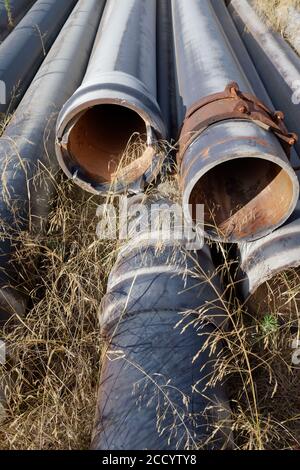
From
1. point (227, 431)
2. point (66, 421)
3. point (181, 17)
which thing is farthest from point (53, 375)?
point (181, 17)

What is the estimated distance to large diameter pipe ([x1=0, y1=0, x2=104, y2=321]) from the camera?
5.73 ft

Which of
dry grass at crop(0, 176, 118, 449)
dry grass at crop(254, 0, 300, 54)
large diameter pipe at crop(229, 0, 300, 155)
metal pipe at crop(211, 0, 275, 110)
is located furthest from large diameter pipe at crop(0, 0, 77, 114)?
dry grass at crop(254, 0, 300, 54)

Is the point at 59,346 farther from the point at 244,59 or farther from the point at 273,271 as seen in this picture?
the point at 244,59

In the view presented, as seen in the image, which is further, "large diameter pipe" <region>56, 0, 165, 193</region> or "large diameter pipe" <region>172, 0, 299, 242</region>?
"large diameter pipe" <region>56, 0, 165, 193</region>

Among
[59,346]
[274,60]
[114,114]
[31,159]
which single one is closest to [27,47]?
[114,114]

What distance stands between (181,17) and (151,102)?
1.38 metres

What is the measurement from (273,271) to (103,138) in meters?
1.11

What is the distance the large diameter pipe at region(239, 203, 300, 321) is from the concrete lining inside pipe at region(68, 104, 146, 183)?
26.5 inches

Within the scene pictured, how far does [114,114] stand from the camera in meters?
2.53

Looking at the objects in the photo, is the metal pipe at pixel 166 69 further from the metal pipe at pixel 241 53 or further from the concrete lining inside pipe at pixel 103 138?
the metal pipe at pixel 241 53

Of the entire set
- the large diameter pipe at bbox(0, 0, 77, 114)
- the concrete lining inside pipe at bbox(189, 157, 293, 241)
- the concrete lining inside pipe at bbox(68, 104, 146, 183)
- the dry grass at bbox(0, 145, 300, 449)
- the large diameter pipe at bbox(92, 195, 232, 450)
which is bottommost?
the dry grass at bbox(0, 145, 300, 449)

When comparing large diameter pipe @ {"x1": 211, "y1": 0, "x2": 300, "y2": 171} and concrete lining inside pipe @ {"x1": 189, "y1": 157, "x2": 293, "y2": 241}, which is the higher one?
large diameter pipe @ {"x1": 211, "y1": 0, "x2": 300, "y2": 171}

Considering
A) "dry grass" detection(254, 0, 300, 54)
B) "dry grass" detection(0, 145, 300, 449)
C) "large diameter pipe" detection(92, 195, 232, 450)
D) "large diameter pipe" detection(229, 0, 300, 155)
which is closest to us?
"large diameter pipe" detection(92, 195, 232, 450)

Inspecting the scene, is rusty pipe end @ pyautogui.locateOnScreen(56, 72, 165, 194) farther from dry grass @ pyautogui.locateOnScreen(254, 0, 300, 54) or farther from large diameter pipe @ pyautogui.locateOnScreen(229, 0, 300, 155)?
dry grass @ pyautogui.locateOnScreen(254, 0, 300, 54)
